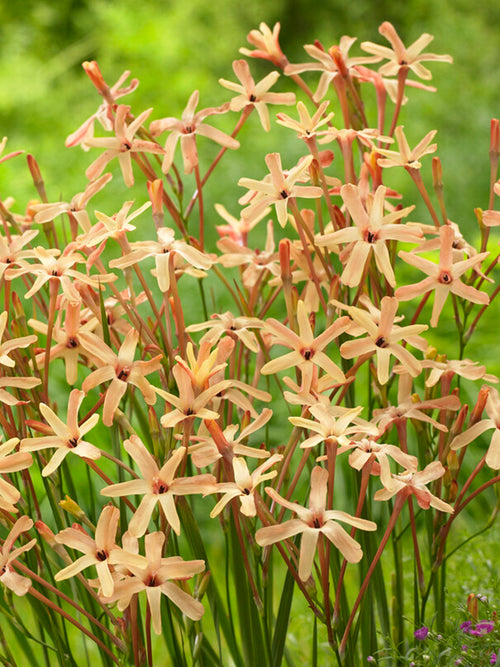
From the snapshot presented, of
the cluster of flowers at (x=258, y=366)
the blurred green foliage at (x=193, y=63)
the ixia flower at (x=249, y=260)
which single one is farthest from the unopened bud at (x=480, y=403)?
the blurred green foliage at (x=193, y=63)

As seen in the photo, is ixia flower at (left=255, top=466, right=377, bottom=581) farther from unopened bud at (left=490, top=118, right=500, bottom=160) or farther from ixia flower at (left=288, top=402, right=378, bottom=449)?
unopened bud at (left=490, top=118, right=500, bottom=160)

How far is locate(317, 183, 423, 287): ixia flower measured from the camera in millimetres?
621

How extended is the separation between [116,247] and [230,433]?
5.70 ft

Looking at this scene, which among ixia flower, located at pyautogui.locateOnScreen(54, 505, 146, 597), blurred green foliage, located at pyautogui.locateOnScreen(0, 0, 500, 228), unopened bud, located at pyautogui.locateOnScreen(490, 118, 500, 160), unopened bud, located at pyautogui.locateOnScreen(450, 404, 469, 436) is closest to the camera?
ixia flower, located at pyautogui.locateOnScreen(54, 505, 146, 597)

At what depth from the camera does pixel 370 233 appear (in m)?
0.64

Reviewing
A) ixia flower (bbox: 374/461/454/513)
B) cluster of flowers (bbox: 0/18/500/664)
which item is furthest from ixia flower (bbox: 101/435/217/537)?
ixia flower (bbox: 374/461/454/513)

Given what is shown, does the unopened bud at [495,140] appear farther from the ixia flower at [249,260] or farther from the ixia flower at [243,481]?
the ixia flower at [243,481]

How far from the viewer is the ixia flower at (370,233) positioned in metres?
0.62

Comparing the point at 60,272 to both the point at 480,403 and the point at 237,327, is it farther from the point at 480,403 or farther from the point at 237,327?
the point at 480,403

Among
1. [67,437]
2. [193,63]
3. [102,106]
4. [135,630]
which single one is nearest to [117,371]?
[67,437]

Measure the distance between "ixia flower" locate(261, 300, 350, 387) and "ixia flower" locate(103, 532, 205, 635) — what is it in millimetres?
141

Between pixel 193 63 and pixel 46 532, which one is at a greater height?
pixel 193 63

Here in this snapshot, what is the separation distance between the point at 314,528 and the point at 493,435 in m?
0.16

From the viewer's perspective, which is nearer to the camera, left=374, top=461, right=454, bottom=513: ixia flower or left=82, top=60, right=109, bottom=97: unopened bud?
left=374, top=461, right=454, bottom=513: ixia flower
